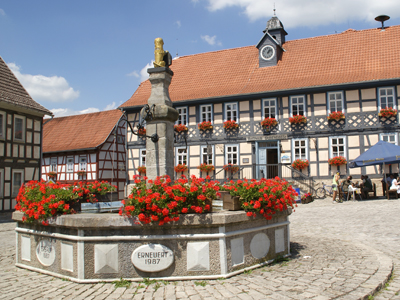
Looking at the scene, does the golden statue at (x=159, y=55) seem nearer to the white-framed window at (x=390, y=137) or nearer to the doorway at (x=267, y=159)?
the doorway at (x=267, y=159)

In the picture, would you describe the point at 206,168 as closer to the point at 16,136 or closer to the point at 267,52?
the point at 267,52

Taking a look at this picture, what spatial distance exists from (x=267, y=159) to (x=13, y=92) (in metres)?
14.5

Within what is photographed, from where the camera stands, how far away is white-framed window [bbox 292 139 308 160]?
21156mm

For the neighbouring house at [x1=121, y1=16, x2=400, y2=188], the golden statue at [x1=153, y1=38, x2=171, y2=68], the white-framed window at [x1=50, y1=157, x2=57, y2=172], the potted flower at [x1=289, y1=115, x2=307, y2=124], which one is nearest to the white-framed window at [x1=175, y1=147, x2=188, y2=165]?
the neighbouring house at [x1=121, y1=16, x2=400, y2=188]

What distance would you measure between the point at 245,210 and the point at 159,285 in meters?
1.62

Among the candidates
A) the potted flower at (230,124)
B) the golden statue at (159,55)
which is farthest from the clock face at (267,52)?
the golden statue at (159,55)

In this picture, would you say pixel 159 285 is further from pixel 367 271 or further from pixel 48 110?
pixel 48 110

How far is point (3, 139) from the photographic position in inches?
691

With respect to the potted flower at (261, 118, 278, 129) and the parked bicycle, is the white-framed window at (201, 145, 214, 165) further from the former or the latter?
the parked bicycle

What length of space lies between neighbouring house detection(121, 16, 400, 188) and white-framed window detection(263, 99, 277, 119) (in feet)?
0.19

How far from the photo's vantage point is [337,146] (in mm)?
20594

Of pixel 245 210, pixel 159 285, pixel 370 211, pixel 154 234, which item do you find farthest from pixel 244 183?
pixel 370 211

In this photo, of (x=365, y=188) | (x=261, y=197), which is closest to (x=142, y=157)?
(x=365, y=188)

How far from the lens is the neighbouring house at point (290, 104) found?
20.2 m
